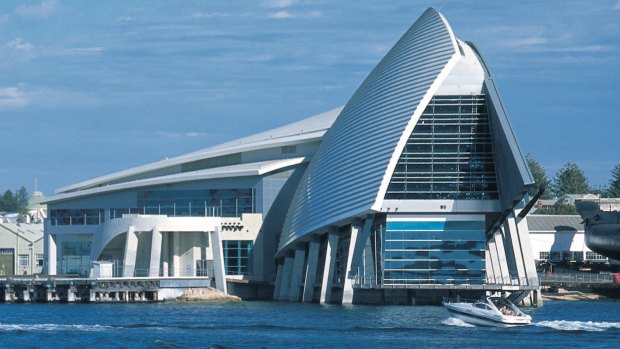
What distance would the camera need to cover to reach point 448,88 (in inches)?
3834

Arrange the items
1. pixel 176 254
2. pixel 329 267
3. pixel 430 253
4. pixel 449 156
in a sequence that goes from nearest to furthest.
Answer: pixel 430 253 < pixel 449 156 < pixel 329 267 < pixel 176 254

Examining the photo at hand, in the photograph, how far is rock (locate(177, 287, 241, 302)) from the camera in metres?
103

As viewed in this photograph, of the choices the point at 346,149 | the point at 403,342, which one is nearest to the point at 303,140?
the point at 346,149

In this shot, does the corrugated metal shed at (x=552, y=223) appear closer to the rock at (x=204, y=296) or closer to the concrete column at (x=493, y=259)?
the concrete column at (x=493, y=259)

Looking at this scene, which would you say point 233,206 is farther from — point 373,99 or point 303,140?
point 373,99

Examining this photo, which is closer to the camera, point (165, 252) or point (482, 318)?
point (482, 318)

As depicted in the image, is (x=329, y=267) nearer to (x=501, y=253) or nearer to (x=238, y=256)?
(x=501, y=253)

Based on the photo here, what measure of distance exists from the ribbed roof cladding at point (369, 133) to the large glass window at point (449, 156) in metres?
1.22

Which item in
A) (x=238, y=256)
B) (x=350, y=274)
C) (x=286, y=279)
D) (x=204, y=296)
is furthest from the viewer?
(x=238, y=256)

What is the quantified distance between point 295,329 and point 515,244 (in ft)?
81.3

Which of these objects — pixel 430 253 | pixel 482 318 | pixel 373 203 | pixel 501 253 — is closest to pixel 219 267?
pixel 373 203

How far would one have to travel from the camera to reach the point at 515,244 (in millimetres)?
96625

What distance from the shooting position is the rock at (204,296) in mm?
103188

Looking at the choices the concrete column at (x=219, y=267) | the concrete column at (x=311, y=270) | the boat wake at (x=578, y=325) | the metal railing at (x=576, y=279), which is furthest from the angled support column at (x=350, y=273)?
the metal railing at (x=576, y=279)
